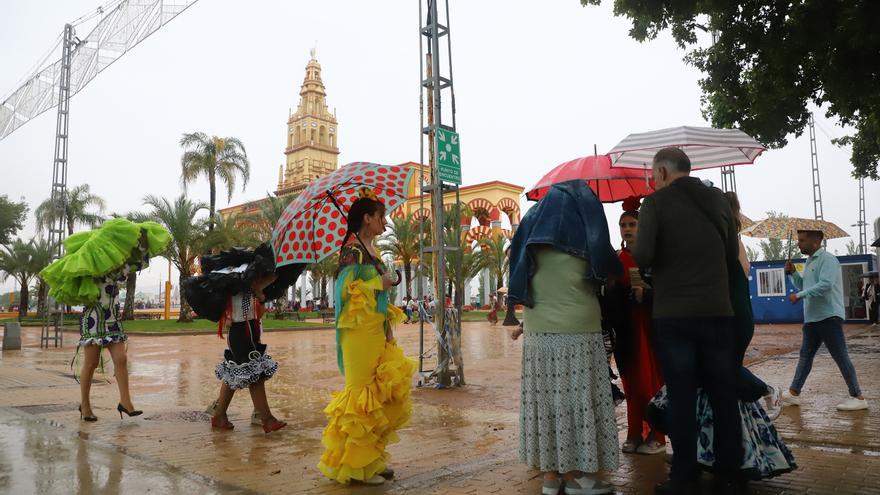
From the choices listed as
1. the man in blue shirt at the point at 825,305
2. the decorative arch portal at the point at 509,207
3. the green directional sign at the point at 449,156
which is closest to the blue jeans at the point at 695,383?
the man in blue shirt at the point at 825,305

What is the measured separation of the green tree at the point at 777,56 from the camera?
26.5 ft

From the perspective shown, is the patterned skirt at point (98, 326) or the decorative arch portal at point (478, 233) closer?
the patterned skirt at point (98, 326)

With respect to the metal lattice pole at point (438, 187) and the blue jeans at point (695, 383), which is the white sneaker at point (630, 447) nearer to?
the blue jeans at point (695, 383)

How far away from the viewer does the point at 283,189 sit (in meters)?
66.6

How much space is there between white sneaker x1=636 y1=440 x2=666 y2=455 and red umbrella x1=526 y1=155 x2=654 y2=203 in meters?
2.00

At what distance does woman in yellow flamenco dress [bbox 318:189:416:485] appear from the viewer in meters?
3.49

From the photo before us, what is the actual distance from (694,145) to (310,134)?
6811 cm

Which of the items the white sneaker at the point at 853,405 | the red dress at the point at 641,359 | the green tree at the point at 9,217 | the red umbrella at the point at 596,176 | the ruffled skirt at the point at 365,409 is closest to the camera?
the ruffled skirt at the point at 365,409

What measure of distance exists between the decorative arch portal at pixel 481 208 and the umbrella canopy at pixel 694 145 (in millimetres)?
33903

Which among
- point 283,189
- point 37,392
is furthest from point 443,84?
point 283,189

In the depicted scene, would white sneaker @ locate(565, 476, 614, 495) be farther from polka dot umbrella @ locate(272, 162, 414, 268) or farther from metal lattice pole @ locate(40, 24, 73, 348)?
metal lattice pole @ locate(40, 24, 73, 348)

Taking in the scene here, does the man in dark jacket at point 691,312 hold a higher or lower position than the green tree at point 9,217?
lower

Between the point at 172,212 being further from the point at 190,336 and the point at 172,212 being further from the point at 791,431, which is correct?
the point at 791,431

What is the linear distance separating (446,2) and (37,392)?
24.8ft
